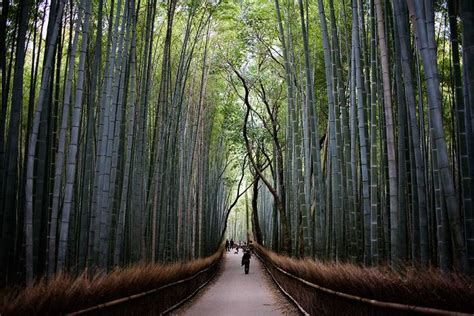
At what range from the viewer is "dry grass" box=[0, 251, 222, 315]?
2047 mm

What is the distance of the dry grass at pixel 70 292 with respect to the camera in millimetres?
2047

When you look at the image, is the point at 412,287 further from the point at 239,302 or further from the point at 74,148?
the point at 239,302

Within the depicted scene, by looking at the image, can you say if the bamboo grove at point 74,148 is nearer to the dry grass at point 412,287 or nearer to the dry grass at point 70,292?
the dry grass at point 70,292

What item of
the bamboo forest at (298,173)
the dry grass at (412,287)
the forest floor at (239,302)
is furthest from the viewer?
Answer: the forest floor at (239,302)

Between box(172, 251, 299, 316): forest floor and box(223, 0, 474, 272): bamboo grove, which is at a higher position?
box(223, 0, 474, 272): bamboo grove

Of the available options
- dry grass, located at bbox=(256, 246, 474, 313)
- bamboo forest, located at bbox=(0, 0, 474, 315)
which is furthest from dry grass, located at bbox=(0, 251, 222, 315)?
dry grass, located at bbox=(256, 246, 474, 313)

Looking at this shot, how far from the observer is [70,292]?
96.3 inches

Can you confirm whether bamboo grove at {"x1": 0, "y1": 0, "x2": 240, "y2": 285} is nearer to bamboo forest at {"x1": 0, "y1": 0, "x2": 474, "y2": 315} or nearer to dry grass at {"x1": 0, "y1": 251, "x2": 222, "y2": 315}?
bamboo forest at {"x1": 0, "y1": 0, "x2": 474, "y2": 315}

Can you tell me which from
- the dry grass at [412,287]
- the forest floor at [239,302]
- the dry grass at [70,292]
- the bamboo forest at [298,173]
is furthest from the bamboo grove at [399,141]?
the dry grass at [70,292]

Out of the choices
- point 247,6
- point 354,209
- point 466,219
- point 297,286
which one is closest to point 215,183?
point 247,6

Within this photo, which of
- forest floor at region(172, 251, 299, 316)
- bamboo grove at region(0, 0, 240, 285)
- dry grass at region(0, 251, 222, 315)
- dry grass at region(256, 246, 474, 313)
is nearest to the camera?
dry grass at region(256, 246, 474, 313)

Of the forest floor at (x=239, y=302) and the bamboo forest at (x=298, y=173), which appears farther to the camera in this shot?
the forest floor at (x=239, y=302)

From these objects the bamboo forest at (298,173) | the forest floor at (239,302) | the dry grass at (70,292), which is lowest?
the forest floor at (239,302)

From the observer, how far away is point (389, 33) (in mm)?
4480
